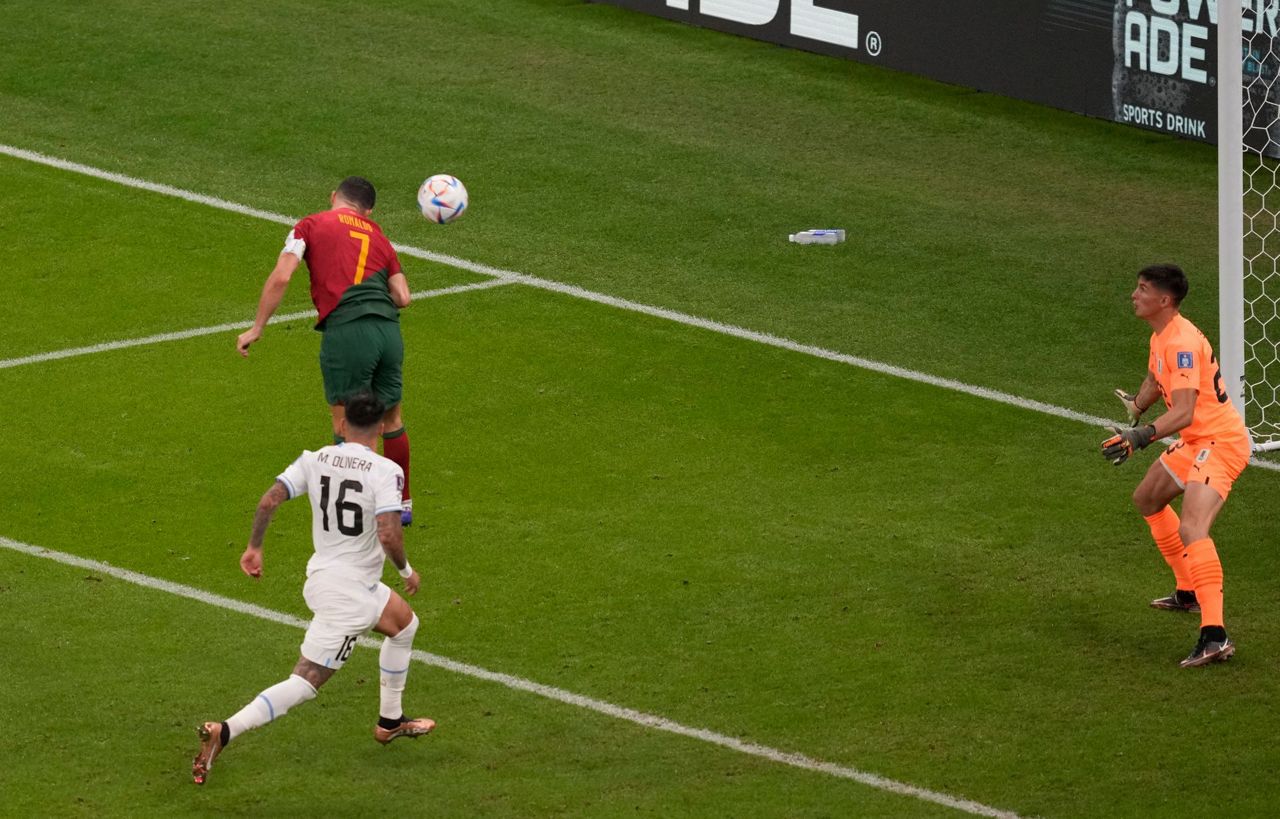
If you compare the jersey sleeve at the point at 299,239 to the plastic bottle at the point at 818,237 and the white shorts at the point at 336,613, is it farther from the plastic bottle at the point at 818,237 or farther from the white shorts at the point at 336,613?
the plastic bottle at the point at 818,237

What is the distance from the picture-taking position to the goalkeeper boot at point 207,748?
884cm

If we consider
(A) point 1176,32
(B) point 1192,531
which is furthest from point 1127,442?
(A) point 1176,32

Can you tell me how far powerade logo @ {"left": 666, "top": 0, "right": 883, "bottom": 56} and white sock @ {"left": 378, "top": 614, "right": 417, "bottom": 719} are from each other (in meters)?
14.3

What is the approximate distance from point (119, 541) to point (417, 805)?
3.67 m

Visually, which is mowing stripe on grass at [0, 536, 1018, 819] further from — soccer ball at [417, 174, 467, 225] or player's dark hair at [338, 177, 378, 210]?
soccer ball at [417, 174, 467, 225]

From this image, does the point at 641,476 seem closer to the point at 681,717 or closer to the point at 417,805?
the point at 681,717

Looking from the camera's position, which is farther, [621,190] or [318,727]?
[621,190]

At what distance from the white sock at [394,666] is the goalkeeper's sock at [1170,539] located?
13.4 feet

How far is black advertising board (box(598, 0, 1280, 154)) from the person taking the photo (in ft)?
63.4

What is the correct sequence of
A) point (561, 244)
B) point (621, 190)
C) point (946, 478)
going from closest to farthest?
1. point (946, 478)
2. point (561, 244)
3. point (621, 190)

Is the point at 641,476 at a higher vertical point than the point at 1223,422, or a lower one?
lower

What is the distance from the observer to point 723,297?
53.5 feet

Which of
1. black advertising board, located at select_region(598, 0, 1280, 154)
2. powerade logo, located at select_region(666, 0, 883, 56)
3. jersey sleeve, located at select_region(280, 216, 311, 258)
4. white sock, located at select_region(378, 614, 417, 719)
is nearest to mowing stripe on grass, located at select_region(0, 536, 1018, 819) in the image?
white sock, located at select_region(378, 614, 417, 719)

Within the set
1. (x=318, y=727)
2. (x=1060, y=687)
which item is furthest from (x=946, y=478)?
(x=318, y=727)
